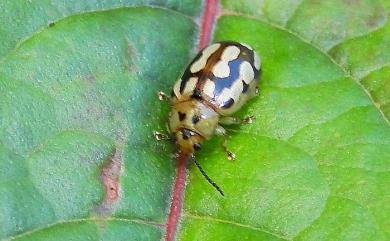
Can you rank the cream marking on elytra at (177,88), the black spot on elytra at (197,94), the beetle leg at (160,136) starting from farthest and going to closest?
the black spot on elytra at (197,94), the cream marking on elytra at (177,88), the beetle leg at (160,136)


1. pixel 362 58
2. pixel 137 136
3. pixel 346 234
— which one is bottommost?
pixel 346 234

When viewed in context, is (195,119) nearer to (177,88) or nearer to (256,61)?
(177,88)

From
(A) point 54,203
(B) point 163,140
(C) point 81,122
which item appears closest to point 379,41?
(B) point 163,140

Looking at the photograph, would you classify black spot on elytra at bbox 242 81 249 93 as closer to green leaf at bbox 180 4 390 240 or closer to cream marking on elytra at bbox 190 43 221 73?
green leaf at bbox 180 4 390 240

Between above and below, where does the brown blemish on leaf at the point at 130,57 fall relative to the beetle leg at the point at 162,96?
above

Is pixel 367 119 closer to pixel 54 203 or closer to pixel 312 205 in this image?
pixel 312 205

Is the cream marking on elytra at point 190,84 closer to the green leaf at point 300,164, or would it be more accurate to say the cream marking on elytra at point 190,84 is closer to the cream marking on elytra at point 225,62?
the cream marking on elytra at point 225,62

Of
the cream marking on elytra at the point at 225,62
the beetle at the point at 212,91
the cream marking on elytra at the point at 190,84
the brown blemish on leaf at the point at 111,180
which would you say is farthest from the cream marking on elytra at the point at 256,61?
the brown blemish on leaf at the point at 111,180

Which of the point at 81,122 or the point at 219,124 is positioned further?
the point at 219,124
